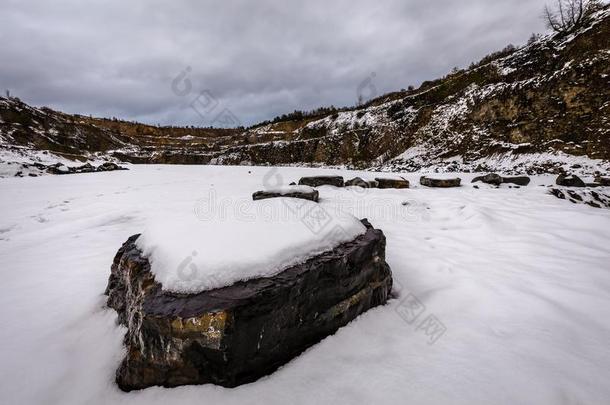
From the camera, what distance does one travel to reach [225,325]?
143cm

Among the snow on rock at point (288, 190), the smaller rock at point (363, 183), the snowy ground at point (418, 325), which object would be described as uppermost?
the snow on rock at point (288, 190)

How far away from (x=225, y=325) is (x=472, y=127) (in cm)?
1970

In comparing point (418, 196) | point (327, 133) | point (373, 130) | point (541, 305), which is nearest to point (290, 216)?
point (541, 305)

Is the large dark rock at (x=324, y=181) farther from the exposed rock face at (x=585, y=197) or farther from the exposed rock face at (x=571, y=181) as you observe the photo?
the exposed rock face at (x=571, y=181)

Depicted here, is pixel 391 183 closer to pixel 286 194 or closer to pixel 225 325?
pixel 286 194

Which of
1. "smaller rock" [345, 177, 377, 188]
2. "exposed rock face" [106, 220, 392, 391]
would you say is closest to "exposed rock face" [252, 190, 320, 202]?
"smaller rock" [345, 177, 377, 188]

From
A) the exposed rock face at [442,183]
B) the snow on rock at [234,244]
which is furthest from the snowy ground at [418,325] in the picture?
the exposed rock face at [442,183]

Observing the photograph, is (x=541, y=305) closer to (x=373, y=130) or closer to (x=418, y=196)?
(x=418, y=196)

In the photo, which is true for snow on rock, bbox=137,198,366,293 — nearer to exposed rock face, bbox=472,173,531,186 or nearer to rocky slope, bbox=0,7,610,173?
exposed rock face, bbox=472,173,531,186

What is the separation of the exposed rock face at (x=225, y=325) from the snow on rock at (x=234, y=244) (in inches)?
2.8

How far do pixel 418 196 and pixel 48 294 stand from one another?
21.7ft

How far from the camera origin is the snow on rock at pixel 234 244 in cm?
166

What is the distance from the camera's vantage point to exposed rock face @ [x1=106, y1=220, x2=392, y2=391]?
4.75 feet

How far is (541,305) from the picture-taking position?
225cm
